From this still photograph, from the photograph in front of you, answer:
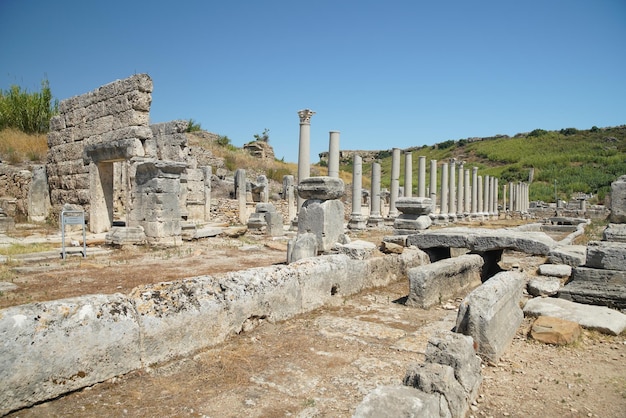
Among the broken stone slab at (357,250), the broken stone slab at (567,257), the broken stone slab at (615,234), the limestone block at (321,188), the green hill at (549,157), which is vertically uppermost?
the green hill at (549,157)

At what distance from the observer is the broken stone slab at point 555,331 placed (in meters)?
4.16

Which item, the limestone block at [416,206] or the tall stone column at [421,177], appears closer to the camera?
the limestone block at [416,206]

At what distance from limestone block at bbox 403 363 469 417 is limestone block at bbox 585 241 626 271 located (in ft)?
13.4

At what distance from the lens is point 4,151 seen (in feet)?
56.1

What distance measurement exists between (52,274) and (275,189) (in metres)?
23.1

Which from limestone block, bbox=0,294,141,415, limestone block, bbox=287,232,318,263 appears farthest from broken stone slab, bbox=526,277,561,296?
limestone block, bbox=0,294,141,415

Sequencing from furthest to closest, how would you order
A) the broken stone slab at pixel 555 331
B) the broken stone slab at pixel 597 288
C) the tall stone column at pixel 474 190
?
the tall stone column at pixel 474 190, the broken stone slab at pixel 597 288, the broken stone slab at pixel 555 331

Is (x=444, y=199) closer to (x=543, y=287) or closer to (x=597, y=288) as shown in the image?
(x=543, y=287)

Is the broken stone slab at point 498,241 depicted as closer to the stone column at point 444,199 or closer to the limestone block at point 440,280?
the limestone block at point 440,280

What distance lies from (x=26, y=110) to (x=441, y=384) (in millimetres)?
22939

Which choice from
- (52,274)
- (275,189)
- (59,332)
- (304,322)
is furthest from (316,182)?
(275,189)

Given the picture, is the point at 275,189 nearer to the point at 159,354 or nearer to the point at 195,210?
the point at 195,210

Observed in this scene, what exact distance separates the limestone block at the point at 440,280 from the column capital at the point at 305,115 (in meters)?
9.21

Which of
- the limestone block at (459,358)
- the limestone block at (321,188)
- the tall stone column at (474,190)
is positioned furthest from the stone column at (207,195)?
the tall stone column at (474,190)
